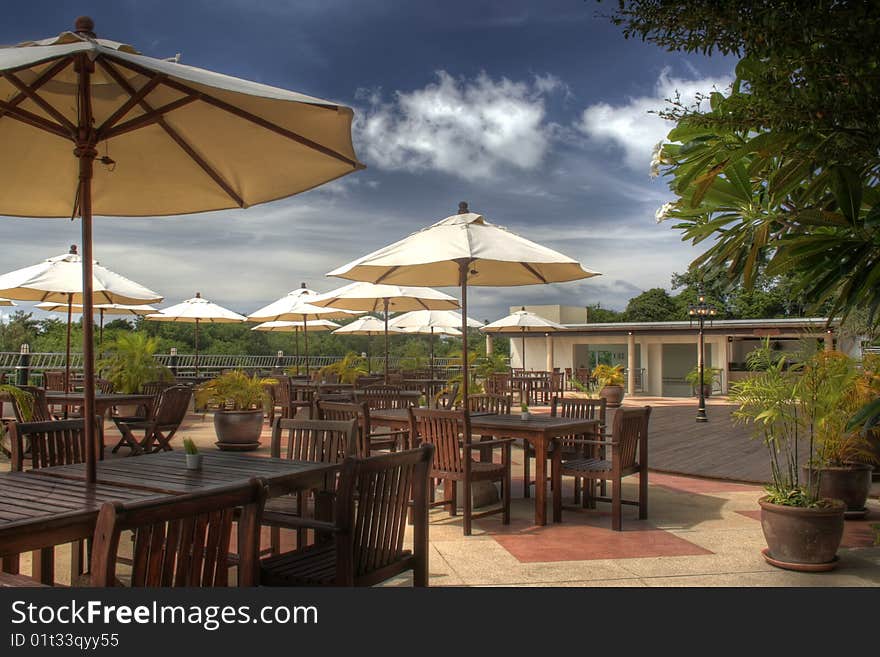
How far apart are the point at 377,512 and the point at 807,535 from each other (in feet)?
9.23

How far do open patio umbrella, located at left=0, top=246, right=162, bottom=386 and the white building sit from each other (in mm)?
16997

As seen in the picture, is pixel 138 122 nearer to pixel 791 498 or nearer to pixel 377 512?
Result: pixel 377 512

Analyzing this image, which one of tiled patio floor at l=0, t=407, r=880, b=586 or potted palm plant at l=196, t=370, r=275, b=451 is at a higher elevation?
potted palm plant at l=196, t=370, r=275, b=451

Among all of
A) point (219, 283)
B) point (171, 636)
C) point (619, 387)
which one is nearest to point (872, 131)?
point (171, 636)

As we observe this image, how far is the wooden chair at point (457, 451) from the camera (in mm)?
5281

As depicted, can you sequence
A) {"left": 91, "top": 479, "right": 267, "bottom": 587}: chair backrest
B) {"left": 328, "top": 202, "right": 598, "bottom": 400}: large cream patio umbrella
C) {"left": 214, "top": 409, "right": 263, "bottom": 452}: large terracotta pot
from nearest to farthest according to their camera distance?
{"left": 91, "top": 479, "right": 267, "bottom": 587}: chair backrest < {"left": 328, "top": 202, "right": 598, "bottom": 400}: large cream patio umbrella < {"left": 214, "top": 409, "right": 263, "bottom": 452}: large terracotta pot

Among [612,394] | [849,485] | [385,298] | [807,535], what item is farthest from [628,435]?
[612,394]

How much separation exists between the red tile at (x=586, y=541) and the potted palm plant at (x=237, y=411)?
4.69 meters

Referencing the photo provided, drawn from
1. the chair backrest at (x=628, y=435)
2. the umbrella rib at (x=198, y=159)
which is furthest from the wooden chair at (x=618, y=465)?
the umbrella rib at (x=198, y=159)

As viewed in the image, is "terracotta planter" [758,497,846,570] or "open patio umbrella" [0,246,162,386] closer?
"terracotta planter" [758,497,846,570]

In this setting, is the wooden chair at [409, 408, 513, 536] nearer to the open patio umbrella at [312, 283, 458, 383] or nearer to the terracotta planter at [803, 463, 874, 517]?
the terracotta planter at [803, 463, 874, 517]

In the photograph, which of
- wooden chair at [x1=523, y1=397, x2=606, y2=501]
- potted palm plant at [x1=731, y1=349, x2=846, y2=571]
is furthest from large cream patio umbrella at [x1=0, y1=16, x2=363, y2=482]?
wooden chair at [x1=523, y1=397, x2=606, y2=501]

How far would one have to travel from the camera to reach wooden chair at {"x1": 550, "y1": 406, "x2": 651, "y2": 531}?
537 cm

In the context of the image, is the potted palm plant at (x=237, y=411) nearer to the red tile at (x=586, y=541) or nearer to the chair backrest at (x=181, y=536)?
the red tile at (x=586, y=541)
